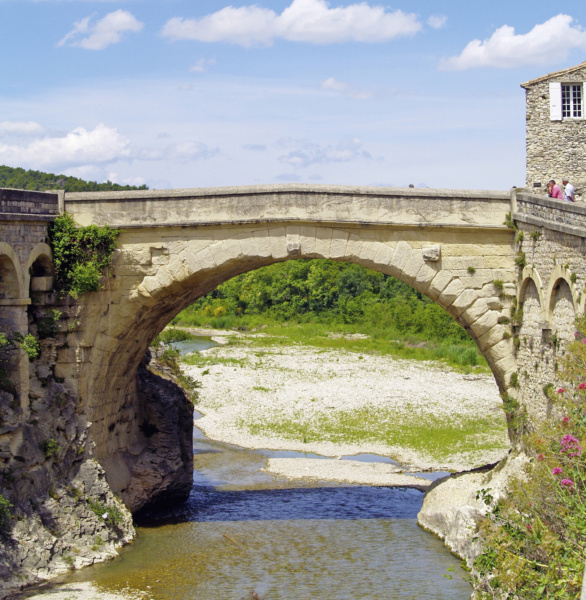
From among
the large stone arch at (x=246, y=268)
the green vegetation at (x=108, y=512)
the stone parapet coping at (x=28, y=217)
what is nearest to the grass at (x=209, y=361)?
the large stone arch at (x=246, y=268)

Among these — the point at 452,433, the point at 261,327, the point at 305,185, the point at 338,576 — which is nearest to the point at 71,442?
the point at 338,576

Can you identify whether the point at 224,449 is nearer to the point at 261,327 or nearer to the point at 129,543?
the point at 129,543

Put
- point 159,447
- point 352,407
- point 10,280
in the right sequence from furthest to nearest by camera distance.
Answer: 1. point 352,407
2. point 159,447
3. point 10,280

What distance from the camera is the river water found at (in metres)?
11.8

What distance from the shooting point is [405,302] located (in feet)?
133

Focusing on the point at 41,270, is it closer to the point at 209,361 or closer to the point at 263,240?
the point at 263,240

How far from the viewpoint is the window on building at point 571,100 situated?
28188 mm

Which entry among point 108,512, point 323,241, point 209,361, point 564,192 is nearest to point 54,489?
point 108,512

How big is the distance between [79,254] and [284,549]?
5.59 m

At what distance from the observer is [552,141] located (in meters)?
29.2

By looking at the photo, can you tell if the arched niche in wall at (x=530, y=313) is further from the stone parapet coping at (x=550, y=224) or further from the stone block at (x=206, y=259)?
the stone block at (x=206, y=259)

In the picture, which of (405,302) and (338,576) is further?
(405,302)

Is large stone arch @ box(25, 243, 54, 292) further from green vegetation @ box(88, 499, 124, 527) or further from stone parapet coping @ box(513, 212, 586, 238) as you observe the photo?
stone parapet coping @ box(513, 212, 586, 238)

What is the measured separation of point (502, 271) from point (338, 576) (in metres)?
5.06
